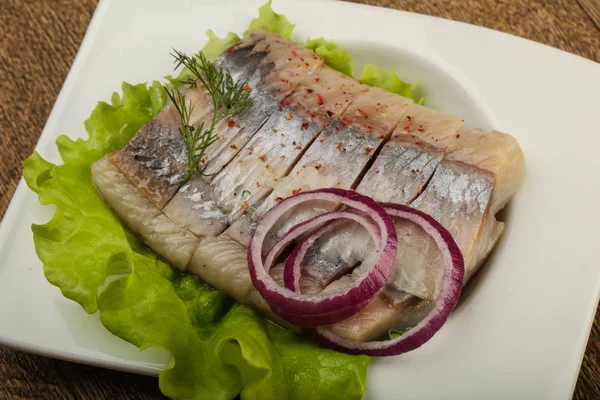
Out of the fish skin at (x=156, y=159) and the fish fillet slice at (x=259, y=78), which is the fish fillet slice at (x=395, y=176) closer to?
the fish fillet slice at (x=259, y=78)

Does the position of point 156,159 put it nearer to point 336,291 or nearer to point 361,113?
point 361,113

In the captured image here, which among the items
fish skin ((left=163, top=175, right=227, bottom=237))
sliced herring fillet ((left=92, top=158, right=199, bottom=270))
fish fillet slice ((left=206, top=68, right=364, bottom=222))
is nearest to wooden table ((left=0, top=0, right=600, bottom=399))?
sliced herring fillet ((left=92, top=158, right=199, bottom=270))


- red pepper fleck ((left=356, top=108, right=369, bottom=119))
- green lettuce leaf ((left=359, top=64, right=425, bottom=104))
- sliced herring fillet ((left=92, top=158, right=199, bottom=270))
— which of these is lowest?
sliced herring fillet ((left=92, top=158, right=199, bottom=270))

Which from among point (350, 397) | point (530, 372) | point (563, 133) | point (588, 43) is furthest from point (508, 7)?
point (350, 397)

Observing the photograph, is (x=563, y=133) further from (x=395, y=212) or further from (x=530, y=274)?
(x=395, y=212)

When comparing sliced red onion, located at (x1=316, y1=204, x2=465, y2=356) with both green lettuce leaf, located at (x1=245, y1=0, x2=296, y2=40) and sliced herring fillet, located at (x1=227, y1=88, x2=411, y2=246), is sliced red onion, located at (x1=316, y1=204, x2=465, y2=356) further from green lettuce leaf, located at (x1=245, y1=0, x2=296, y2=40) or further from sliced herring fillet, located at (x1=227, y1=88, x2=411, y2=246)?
green lettuce leaf, located at (x1=245, y1=0, x2=296, y2=40)

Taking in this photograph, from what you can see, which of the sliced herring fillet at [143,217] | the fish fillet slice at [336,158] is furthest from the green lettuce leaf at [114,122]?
the fish fillet slice at [336,158]
